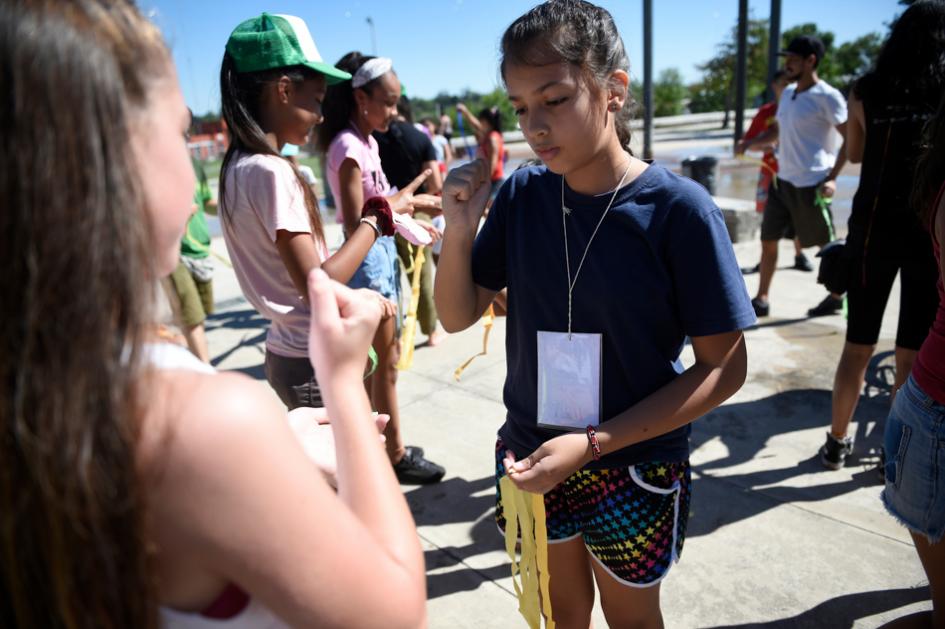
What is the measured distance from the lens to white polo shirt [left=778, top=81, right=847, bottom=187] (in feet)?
16.2

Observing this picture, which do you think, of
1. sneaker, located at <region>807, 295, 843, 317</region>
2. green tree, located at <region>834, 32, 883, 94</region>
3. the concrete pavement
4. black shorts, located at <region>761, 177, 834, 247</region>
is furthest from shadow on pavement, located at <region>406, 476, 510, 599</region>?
green tree, located at <region>834, 32, 883, 94</region>

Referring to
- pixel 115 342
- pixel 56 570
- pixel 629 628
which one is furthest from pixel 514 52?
pixel 629 628

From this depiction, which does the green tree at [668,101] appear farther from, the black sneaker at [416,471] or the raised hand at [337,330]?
the raised hand at [337,330]

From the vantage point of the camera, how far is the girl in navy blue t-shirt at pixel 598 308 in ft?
4.76

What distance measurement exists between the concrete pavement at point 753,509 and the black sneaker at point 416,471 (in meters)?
0.05

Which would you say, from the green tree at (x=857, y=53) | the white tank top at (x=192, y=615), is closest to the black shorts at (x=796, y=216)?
the white tank top at (x=192, y=615)

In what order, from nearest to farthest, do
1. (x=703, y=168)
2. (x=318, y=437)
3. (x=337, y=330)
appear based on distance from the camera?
(x=337, y=330) → (x=318, y=437) → (x=703, y=168)

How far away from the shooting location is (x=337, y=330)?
917 mm

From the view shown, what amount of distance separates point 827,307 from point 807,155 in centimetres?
117

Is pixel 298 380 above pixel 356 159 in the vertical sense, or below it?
below

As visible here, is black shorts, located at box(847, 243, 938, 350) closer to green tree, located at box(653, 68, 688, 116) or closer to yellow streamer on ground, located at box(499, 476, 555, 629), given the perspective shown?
yellow streamer on ground, located at box(499, 476, 555, 629)

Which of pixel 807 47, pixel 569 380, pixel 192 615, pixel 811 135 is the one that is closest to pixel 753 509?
pixel 569 380

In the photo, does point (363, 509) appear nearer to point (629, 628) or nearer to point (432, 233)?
point (629, 628)

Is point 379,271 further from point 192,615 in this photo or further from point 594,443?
point 192,615
